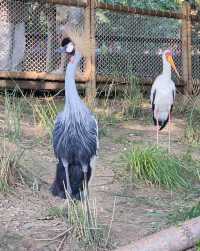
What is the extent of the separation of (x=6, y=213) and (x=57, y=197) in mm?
508

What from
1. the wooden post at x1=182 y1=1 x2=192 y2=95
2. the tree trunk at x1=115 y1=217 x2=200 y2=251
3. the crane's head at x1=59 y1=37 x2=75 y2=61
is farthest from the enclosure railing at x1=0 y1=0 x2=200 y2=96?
the tree trunk at x1=115 y1=217 x2=200 y2=251

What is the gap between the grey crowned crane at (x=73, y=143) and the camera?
4738mm

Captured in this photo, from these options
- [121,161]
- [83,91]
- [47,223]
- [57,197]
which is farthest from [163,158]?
[83,91]

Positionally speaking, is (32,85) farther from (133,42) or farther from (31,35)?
(133,42)

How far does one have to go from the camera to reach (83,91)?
30.8 ft

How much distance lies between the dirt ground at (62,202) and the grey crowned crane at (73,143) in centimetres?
32

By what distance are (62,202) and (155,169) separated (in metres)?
1.27

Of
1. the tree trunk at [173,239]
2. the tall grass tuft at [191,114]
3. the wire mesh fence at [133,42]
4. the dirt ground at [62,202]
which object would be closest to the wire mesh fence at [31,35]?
the wire mesh fence at [133,42]

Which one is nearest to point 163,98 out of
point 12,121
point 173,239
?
point 12,121

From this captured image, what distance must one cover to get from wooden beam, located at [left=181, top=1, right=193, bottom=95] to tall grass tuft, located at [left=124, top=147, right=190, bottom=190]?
171 inches

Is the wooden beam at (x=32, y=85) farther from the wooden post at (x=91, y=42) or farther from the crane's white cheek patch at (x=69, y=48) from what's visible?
the crane's white cheek patch at (x=69, y=48)

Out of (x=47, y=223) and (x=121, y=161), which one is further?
(x=121, y=161)

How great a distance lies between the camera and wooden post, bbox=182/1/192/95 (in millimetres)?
10445

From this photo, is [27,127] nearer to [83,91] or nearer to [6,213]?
[83,91]
